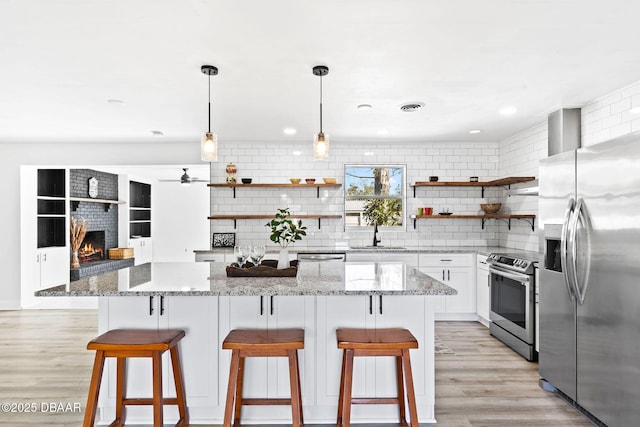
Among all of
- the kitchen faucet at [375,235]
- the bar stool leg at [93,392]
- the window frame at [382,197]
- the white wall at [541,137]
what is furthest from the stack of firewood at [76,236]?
the white wall at [541,137]

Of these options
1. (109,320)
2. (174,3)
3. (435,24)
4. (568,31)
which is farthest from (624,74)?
A: (109,320)

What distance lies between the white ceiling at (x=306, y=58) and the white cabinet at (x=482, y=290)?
66.2 inches

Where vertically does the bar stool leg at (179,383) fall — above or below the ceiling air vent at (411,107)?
below

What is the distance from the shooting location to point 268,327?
265cm

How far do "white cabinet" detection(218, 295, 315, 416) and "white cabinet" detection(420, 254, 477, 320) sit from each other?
293cm

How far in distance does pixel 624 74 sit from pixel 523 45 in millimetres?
1162

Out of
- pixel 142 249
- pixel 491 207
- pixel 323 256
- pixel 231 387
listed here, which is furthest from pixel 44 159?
pixel 491 207

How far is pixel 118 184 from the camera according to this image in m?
8.73

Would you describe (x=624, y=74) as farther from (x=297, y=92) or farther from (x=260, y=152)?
(x=260, y=152)

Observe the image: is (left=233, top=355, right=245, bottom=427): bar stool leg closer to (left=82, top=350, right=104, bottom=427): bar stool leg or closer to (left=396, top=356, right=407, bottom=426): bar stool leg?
(left=82, top=350, right=104, bottom=427): bar stool leg

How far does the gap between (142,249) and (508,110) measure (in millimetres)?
7697

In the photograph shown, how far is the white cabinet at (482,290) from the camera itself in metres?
4.85

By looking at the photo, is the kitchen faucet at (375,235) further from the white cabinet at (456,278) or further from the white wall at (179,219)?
the white wall at (179,219)

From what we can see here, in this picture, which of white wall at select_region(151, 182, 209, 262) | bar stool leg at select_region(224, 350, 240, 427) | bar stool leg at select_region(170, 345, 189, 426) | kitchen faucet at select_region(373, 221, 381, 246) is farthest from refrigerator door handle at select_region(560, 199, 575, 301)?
white wall at select_region(151, 182, 209, 262)
